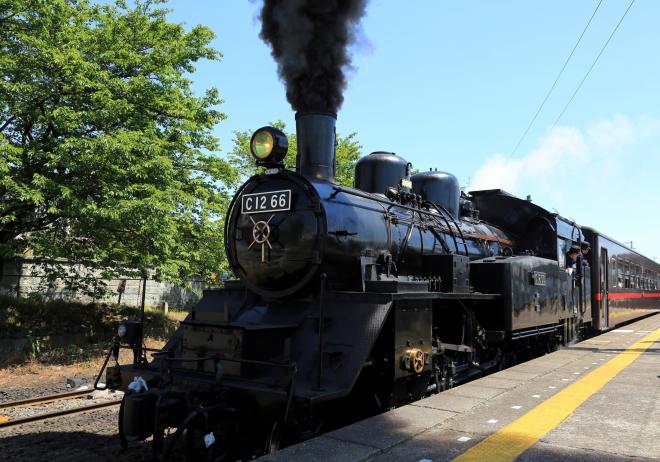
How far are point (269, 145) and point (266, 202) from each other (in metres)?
0.67

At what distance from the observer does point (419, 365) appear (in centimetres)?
532

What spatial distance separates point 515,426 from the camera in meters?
4.38

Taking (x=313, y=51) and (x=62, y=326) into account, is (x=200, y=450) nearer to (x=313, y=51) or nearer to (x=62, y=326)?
(x=313, y=51)

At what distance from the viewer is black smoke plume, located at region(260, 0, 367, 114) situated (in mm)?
6406

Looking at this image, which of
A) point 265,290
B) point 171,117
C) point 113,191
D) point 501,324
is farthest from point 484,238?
point 171,117

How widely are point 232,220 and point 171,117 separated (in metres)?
8.30

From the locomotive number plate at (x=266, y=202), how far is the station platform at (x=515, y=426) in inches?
96.7

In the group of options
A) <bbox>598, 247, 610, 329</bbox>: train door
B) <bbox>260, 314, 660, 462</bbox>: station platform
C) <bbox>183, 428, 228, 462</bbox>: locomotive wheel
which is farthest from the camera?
<bbox>598, 247, 610, 329</bbox>: train door

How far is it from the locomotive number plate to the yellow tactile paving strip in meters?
Answer: 3.04

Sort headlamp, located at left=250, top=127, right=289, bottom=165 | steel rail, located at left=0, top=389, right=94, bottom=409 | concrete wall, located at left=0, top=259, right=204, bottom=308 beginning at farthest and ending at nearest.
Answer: concrete wall, located at left=0, top=259, right=204, bottom=308 → steel rail, located at left=0, top=389, right=94, bottom=409 → headlamp, located at left=250, top=127, right=289, bottom=165

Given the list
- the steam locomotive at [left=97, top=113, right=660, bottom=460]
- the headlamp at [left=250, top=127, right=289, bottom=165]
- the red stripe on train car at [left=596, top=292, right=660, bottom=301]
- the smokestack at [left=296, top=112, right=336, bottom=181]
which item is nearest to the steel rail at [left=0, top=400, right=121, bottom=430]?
the steam locomotive at [left=97, top=113, right=660, bottom=460]

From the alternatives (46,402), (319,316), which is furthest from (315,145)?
(46,402)

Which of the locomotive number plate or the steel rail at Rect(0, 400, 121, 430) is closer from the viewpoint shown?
the locomotive number plate

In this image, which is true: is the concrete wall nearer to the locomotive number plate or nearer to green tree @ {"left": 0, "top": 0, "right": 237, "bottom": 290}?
green tree @ {"left": 0, "top": 0, "right": 237, "bottom": 290}
